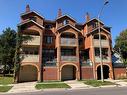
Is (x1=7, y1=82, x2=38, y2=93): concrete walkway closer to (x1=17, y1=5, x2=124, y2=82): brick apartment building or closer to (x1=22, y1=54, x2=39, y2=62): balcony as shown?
(x1=17, y1=5, x2=124, y2=82): brick apartment building

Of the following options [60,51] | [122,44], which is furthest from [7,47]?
[122,44]

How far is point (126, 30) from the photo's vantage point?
36125mm

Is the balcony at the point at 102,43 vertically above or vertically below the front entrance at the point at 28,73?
above

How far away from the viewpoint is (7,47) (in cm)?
3897

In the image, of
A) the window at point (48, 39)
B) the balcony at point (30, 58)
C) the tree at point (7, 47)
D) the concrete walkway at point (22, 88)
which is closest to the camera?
the concrete walkway at point (22, 88)

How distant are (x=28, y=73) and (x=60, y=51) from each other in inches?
288

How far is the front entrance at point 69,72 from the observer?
34.1 metres

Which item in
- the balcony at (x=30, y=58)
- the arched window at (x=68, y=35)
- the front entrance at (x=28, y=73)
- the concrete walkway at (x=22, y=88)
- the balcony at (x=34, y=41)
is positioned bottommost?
the concrete walkway at (x=22, y=88)

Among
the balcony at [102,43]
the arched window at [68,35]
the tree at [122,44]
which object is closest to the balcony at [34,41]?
the arched window at [68,35]

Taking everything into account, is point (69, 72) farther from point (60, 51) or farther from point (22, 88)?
point (22, 88)

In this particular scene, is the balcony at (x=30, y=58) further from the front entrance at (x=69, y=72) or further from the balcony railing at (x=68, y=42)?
the front entrance at (x=69, y=72)

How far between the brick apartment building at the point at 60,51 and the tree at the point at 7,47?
7.50m

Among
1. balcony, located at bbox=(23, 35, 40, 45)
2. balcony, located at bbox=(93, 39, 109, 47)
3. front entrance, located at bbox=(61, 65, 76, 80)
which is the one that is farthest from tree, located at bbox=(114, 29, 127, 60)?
balcony, located at bbox=(23, 35, 40, 45)

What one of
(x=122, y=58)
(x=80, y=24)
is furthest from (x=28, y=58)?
(x=122, y=58)
